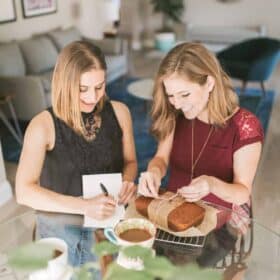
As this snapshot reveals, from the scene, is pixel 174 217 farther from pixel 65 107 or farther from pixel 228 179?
pixel 65 107

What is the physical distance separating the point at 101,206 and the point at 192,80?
54 centimetres

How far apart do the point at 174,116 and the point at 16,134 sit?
242 centimetres

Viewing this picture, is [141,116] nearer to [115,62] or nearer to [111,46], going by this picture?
[115,62]

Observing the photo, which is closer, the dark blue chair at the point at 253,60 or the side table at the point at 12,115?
the side table at the point at 12,115

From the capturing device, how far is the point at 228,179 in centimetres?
153

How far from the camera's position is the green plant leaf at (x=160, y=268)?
689 millimetres

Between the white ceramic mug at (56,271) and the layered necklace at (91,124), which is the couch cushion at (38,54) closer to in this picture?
the layered necklace at (91,124)

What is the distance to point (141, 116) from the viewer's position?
14.3 feet

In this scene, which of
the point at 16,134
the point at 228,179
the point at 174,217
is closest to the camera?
the point at 174,217

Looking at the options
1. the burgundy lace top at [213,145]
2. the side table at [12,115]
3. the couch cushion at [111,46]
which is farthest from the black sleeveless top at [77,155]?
the couch cushion at [111,46]

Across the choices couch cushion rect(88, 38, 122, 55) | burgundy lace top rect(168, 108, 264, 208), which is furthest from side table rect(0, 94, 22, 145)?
burgundy lace top rect(168, 108, 264, 208)

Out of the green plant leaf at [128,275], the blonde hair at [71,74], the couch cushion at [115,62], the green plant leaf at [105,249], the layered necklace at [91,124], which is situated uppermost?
the blonde hair at [71,74]

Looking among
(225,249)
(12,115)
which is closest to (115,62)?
(12,115)

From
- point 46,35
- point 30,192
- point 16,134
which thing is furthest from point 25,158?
point 46,35
